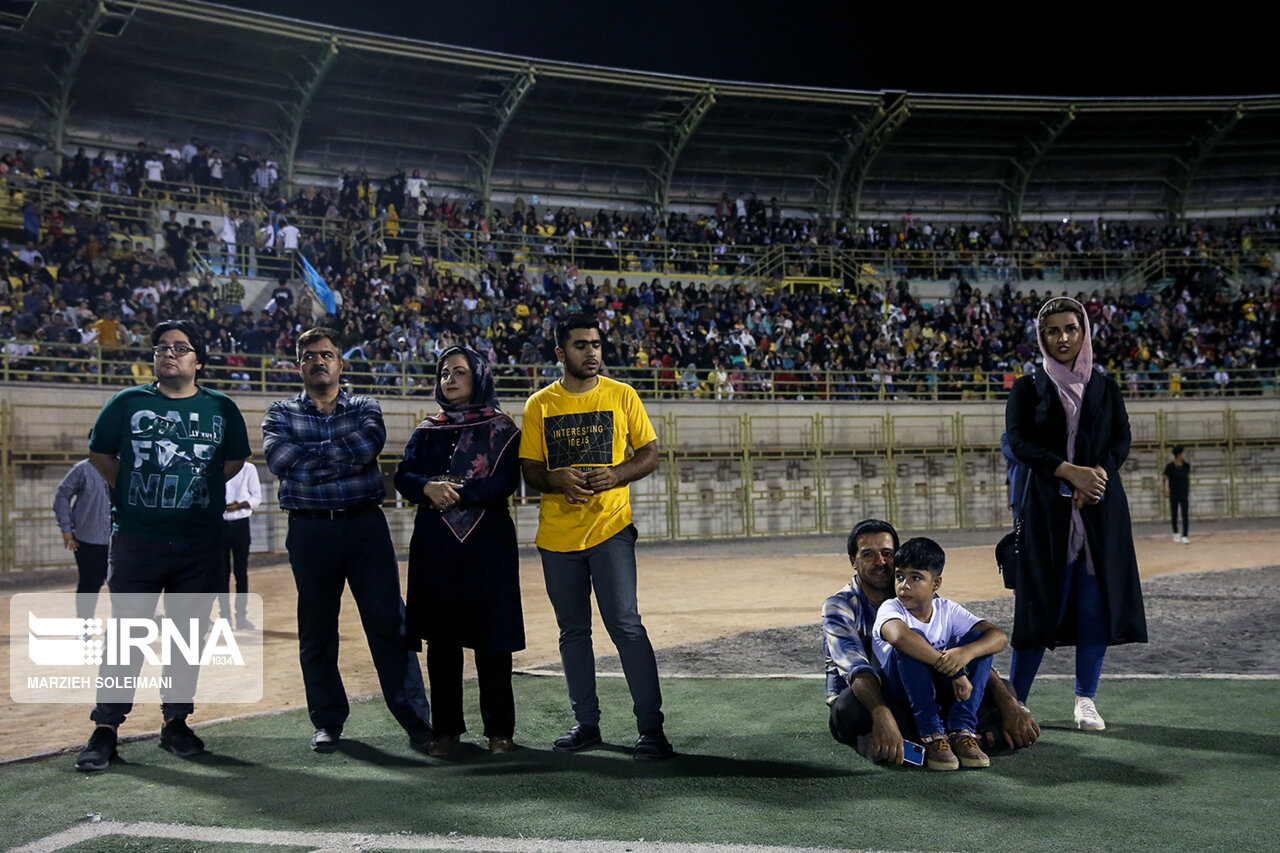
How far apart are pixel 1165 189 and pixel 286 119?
1090 inches

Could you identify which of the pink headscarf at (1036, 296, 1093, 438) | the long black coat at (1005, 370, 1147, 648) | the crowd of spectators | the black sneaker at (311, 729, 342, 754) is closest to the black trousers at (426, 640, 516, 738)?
the black sneaker at (311, 729, 342, 754)

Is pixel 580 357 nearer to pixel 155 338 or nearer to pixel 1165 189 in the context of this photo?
pixel 155 338

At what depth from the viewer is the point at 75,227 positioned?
20.8 meters

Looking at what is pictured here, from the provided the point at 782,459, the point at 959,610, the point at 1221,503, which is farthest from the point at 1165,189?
the point at 959,610

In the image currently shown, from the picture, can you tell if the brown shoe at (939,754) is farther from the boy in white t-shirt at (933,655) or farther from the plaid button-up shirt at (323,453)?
the plaid button-up shirt at (323,453)

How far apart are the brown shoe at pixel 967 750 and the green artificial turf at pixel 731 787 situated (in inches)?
2.3

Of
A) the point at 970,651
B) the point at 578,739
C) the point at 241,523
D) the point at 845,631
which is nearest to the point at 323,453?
the point at 578,739

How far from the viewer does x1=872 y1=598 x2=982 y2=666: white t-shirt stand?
4.53 m

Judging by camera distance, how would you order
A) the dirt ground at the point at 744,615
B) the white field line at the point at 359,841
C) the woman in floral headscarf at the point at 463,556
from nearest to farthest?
the white field line at the point at 359,841
the woman in floral headscarf at the point at 463,556
the dirt ground at the point at 744,615

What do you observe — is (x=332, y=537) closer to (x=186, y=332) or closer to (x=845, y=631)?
(x=186, y=332)

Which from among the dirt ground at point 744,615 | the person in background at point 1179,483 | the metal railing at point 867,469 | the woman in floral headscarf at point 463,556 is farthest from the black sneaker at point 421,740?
the person in background at point 1179,483

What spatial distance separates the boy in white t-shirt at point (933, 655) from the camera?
4.37 metres

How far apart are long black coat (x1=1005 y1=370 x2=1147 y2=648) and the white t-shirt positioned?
0.57 m

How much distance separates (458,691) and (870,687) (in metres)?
1.96
